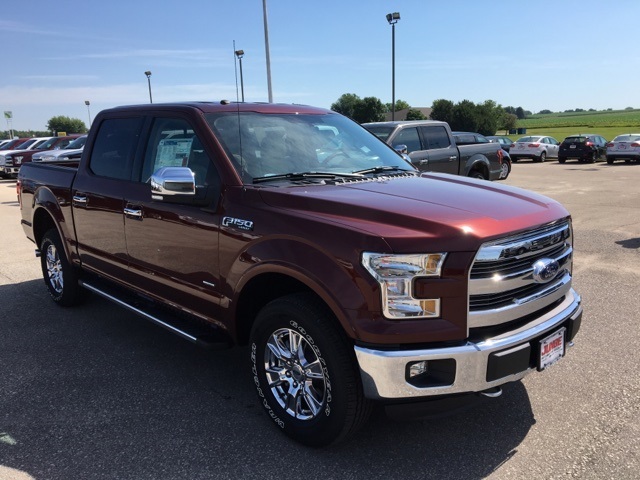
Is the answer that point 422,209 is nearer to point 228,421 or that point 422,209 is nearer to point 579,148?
point 228,421

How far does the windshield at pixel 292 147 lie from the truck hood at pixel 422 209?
1.07ft

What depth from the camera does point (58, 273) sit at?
5676 mm

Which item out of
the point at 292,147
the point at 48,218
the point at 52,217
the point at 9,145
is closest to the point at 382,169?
the point at 292,147

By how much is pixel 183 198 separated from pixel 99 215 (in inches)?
59.9

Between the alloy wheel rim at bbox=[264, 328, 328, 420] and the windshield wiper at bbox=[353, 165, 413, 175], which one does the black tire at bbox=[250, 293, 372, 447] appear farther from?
the windshield wiper at bbox=[353, 165, 413, 175]

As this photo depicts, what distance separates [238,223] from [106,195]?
1800 mm

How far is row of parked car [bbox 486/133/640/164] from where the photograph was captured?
26.7m

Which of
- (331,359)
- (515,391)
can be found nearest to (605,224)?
(515,391)

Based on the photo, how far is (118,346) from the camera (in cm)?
460

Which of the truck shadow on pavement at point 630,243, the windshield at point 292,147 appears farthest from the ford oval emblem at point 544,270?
the truck shadow on pavement at point 630,243

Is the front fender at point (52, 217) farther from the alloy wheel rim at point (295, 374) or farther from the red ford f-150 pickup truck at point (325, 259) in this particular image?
the alloy wheel rim at point (295, 374)

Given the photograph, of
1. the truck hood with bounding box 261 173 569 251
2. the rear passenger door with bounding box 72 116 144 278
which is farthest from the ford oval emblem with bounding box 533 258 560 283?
the rear passenger door with bounding box 72 116 144 278

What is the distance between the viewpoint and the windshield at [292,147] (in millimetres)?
3568

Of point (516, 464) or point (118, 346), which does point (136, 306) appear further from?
point (516, 464)
